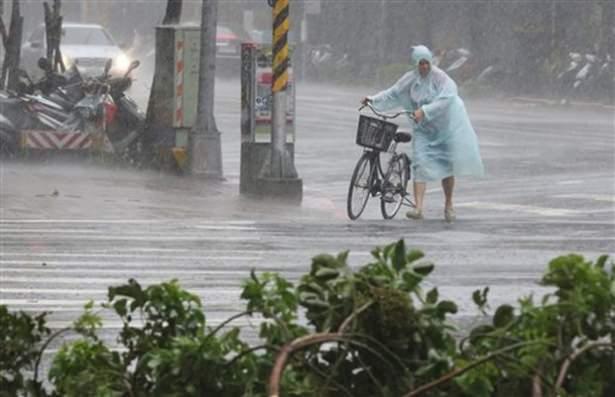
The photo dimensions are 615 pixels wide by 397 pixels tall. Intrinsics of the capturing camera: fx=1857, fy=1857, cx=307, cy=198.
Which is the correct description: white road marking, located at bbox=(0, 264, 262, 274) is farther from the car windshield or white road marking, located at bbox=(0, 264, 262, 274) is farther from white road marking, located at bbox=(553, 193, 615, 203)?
the car windshield

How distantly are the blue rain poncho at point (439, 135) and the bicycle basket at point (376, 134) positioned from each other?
278 millimetres

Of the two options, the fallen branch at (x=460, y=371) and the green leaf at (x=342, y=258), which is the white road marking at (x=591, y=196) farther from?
the fallen branch at (x=460, y=371)

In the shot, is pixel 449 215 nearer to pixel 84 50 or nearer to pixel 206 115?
pixel 206 115

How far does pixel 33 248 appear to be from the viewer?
14.9m

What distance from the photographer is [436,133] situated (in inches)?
715

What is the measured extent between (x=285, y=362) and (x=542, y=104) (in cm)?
4031

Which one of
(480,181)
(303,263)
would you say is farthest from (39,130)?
(303,263)

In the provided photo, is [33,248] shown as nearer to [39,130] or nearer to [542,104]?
[39,130]

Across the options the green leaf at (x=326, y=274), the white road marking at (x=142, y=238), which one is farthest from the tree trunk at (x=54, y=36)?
the green leaf at (x=326, y=274)

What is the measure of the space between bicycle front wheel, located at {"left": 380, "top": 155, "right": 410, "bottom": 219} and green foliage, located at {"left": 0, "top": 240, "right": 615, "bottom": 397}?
540 inches

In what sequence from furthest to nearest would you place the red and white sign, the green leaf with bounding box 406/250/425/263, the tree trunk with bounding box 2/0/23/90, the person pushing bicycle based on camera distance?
1. the tree trunk with bounding box 2/0/23/90
2. the red and white sign
3. the person pushing bicycle
4. the green leaf with bounding box 406/250/425/263

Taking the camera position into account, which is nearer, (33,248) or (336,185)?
(33,248)

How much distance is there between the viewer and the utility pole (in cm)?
2217

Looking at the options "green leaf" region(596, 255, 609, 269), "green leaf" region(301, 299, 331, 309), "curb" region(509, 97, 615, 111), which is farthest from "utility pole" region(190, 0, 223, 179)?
"curb" region(509, 97, 615, 111)
